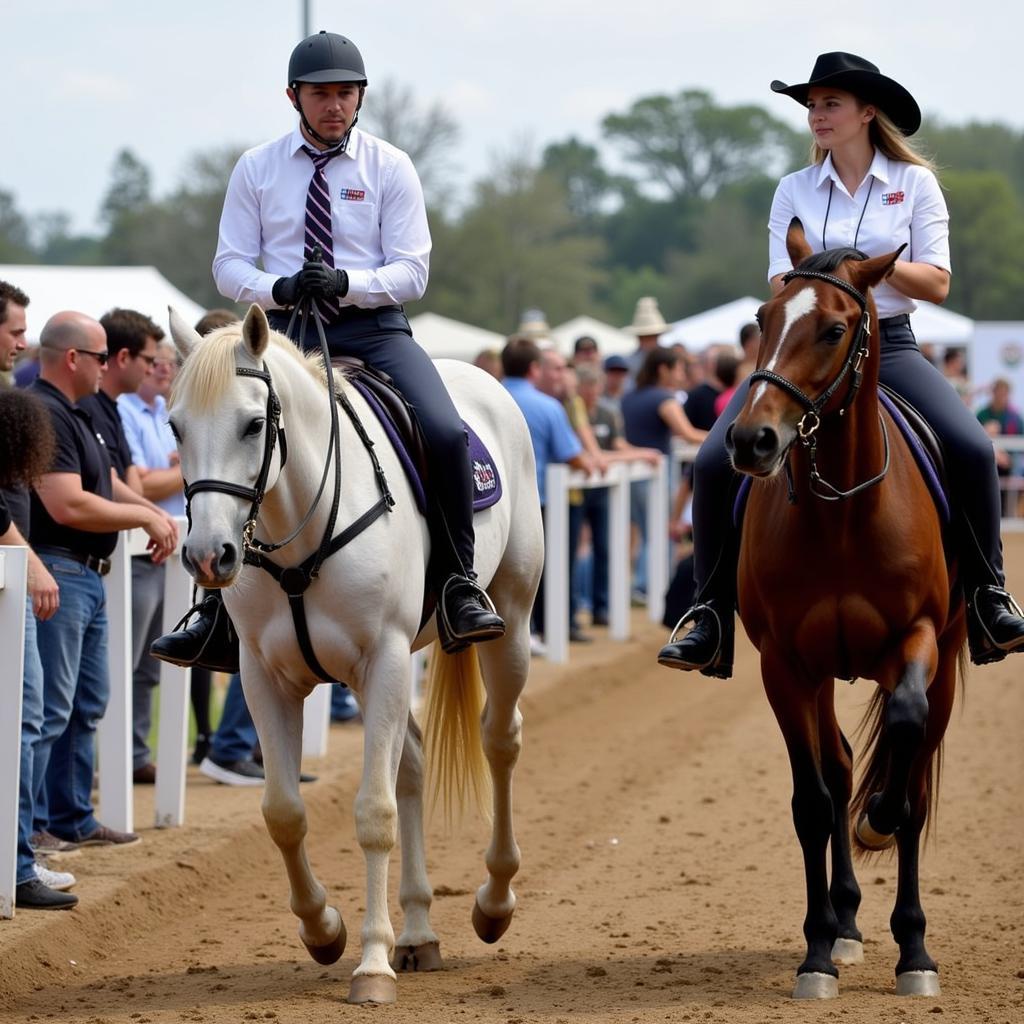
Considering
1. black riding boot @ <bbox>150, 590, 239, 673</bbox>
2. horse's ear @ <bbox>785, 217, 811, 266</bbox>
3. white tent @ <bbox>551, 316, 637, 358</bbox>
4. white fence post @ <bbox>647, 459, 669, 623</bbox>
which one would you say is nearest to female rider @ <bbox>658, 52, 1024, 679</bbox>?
horse's ear @ <bbox>785, 217, 811, 266</bbox>

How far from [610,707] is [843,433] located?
761 cm

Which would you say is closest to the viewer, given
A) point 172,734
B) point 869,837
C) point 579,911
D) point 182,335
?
point 182,335

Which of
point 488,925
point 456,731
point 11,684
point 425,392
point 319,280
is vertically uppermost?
point 319,280

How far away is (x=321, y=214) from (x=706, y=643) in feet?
7.24

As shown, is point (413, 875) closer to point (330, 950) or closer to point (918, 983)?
point (330, 950)

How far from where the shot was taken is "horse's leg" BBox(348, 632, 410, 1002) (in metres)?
5.92

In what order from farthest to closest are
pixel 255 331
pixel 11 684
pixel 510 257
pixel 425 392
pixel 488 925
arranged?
1. pixel 510 257
2. pixel 488 925
3. pixel 425 392
4. pixel 11 684
5. pixel 255 331

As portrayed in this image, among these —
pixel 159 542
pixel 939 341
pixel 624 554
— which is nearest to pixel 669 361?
pixel 624 554

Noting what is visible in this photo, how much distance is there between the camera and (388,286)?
21.5 feet

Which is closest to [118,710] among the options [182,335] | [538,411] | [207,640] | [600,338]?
[207,640]

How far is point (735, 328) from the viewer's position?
1175 inches

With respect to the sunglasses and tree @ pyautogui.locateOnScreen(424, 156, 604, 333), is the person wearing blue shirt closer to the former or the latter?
the sunglasses

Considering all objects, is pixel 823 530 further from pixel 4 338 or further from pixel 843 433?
pixel 4 338

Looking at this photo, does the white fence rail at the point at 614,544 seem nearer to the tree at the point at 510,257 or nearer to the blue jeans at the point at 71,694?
the blue jeans at the point at 71,694
